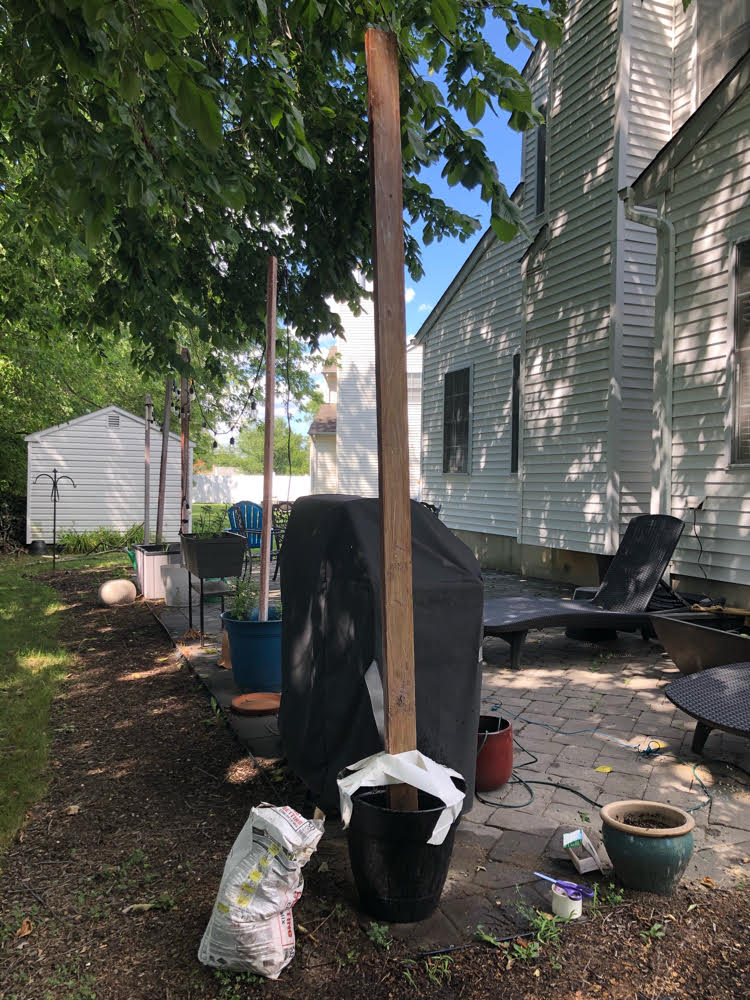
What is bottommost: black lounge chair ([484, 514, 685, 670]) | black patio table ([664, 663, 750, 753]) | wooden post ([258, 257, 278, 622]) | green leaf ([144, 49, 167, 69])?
black patio table ([664, 663, 750, 753])

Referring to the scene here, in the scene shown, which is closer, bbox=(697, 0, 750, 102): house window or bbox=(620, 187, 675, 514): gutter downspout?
bbox=(620, 187, 675, 514): gutter downspout

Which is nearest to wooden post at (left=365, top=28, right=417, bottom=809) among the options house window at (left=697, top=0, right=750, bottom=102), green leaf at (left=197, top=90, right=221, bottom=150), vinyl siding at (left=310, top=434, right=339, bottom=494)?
green leaf at (left=197, top=90, right=221, bottom=150)

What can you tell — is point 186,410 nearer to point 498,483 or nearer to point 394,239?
point 498,483

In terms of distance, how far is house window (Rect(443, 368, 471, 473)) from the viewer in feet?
40.5

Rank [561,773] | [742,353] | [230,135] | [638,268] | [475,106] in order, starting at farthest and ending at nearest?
[638,268] < [742,353] < [230,135] < [561,773] < [475,106]

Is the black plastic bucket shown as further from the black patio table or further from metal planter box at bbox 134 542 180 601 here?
metal planter box at bbox 134 542 180 601

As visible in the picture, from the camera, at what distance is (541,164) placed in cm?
1019

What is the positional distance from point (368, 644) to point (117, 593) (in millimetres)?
7011

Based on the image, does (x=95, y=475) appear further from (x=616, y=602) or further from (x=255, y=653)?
(x=616, y=602)

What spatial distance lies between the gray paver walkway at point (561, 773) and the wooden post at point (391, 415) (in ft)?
1.92

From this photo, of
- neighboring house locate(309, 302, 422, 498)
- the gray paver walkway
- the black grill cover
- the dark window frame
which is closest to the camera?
the gray paver walkway

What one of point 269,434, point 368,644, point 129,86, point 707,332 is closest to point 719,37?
point 707,332

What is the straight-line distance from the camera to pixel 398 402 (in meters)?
2.43

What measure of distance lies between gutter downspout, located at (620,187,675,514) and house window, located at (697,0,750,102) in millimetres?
1889
